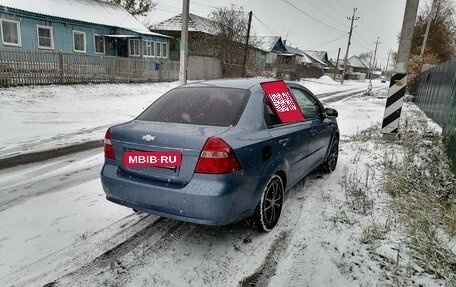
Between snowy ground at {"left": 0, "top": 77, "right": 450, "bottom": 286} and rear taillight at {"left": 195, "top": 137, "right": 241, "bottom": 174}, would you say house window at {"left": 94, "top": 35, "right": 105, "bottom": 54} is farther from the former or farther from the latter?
rear taillight at {"left": 195, "top": 137, "right": 241, "bottom": 174}

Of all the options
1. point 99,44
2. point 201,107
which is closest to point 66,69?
point 99,44

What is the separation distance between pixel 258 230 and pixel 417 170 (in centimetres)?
348

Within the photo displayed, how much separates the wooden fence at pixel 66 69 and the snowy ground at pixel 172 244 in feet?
36.3

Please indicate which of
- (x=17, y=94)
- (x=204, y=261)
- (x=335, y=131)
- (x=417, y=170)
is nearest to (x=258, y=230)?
(x=204, y=261)

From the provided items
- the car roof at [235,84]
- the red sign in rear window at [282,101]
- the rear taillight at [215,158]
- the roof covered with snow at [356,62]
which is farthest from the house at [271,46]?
the roof covered with snow at [356,62]

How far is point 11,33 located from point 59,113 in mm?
11635

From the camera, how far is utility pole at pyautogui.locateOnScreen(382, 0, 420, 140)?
7391 millimetres

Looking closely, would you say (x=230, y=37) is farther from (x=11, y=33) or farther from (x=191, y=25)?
(x=11, y=33)

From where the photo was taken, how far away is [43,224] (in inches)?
138

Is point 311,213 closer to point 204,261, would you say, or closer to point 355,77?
point 204,261

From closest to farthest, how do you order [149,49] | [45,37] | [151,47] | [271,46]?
1. [45,37]
2. [149,49]
3. [151,47]
4. [271,46]

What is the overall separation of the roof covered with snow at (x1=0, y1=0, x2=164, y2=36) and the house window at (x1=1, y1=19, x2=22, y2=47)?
3.01 feet

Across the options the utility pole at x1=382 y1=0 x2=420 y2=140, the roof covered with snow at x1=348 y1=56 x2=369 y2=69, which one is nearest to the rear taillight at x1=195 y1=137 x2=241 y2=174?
the utility pole at x1=382 y1=0 x2=420 y2=140

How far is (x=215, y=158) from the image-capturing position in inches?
111
